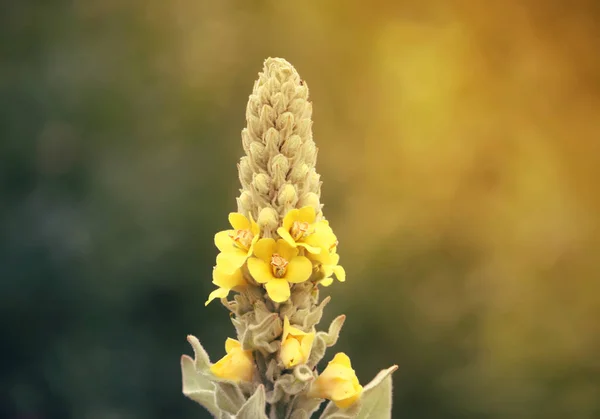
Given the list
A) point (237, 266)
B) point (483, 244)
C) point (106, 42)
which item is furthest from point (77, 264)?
point (237, 266)

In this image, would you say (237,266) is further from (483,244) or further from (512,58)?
(512,58)

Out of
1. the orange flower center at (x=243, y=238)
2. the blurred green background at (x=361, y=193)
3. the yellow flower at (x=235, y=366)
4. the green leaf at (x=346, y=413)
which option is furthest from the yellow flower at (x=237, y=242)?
the blurred green background at (x=361, y=193)

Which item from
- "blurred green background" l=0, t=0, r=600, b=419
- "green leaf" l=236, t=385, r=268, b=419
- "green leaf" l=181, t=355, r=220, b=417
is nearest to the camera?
"green leaf" l=236, t=385, r=268, b=419

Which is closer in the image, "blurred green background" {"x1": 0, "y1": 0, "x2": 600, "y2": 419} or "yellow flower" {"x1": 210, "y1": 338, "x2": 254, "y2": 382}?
"yellow flower" {"x1": 210, "y1": 338, "x2": 254, "y2": 382}

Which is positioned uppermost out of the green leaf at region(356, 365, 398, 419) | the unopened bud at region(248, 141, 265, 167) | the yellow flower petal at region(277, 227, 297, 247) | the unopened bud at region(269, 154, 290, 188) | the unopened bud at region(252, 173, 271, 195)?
the unopened bud at region(248, 141, 265, 167)

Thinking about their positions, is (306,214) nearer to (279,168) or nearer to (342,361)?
(279,168)

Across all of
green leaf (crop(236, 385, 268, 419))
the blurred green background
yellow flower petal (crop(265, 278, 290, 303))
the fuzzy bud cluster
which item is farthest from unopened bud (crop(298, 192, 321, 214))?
the blurred green background

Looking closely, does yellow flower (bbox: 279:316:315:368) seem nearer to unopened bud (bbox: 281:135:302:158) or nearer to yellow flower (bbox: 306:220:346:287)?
yellow flower (bbox: 306:220:346:287)

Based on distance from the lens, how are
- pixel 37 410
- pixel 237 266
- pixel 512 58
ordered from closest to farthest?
1. pixel 237 266
2. pixel 37 410
3. pixel 512 58

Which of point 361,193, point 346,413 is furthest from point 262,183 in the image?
point 361,193
